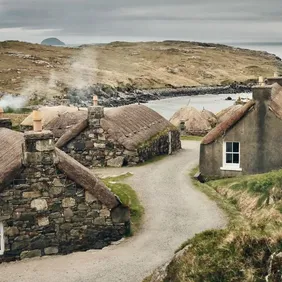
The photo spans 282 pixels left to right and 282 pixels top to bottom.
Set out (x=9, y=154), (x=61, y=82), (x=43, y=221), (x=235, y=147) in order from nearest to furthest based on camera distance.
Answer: (x=43, y=221) → (x=9, y=154) → (x=235, y=147) → (x=61, y=82)

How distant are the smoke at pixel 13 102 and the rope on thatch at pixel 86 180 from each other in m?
60.5

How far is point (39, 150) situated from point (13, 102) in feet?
226

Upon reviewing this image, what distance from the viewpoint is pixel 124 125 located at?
35.0m

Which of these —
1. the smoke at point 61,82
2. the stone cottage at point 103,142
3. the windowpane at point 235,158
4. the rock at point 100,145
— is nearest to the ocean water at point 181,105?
the smoke at point 61,82

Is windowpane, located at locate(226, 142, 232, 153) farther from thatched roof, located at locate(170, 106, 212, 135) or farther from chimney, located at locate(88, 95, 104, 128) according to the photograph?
thatched roof, located at locate(170, 106, 212, 135)

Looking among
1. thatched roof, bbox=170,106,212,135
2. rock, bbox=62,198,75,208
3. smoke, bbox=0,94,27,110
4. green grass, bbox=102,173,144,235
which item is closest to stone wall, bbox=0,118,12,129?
green grass, bbox=102,173,144,235

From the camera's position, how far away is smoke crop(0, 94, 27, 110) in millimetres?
81062

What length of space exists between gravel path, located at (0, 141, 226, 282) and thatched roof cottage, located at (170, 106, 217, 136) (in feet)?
72.1

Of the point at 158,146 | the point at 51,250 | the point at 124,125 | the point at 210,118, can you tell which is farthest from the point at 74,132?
the point at 210,118

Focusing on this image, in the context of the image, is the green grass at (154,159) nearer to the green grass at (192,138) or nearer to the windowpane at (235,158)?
the windowpane at (235,158)

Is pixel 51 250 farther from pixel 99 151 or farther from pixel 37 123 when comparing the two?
pixel 99 151

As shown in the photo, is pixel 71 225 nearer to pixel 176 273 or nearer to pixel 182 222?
pixel 182 222

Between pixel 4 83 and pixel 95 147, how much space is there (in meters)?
89.2

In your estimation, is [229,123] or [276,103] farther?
[229,123]
